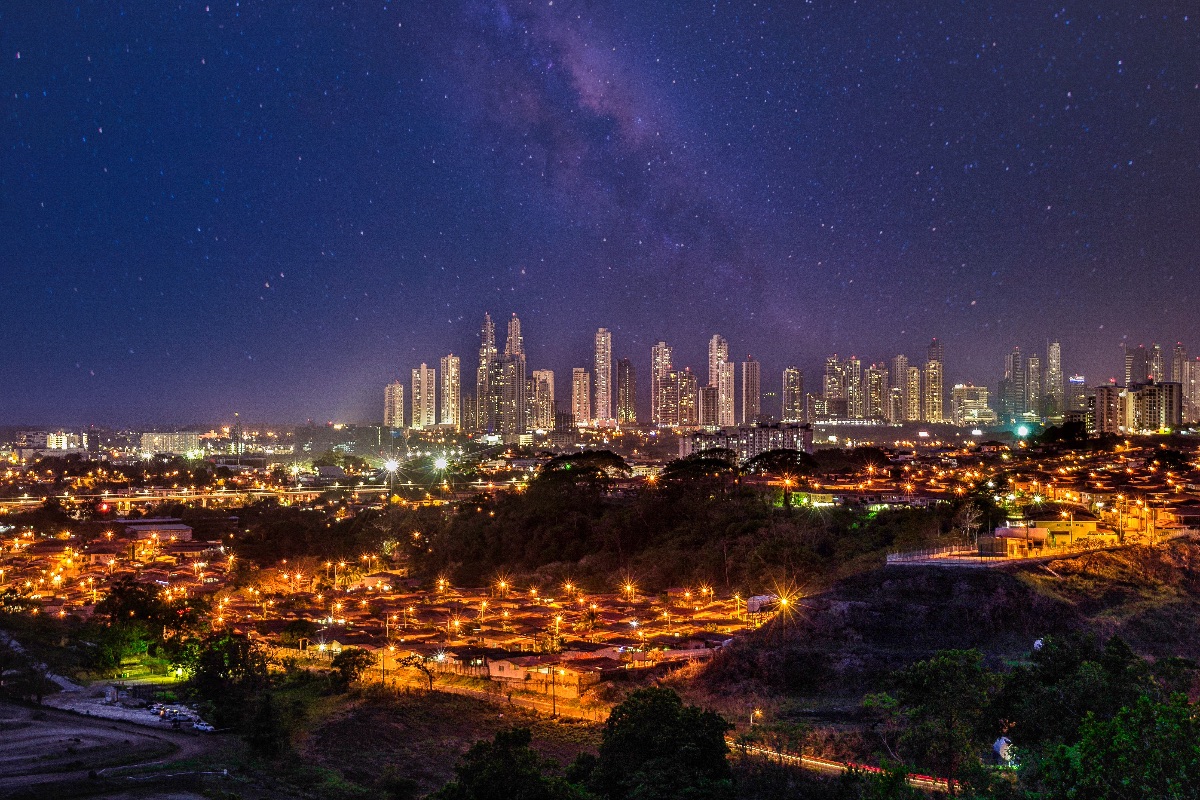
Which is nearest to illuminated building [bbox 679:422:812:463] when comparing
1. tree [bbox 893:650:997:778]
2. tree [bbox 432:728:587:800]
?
tree [bbox 893:650:997:778]

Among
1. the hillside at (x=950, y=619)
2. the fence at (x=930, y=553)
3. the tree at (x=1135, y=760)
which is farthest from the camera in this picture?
the fence at (x=930, y=553)

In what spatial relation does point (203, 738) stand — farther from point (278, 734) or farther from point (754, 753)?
point (754, 753)

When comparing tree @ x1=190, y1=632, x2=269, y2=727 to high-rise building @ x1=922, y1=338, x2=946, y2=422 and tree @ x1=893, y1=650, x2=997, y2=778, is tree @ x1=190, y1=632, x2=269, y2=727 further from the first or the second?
high-rise building @ x1=922, y1=338, x2=946, y2=422

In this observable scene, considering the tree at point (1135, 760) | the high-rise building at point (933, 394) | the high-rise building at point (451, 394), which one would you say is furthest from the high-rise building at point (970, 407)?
the tree at point (1135, 760)

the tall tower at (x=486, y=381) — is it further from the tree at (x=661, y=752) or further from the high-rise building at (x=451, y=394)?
the tree at (x=661, y=752)

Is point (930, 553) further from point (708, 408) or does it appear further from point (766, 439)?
point (708, 408)

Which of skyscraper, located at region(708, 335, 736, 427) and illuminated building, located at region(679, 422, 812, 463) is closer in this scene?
illuminated building, located at region(679, 422, 812, 463)
